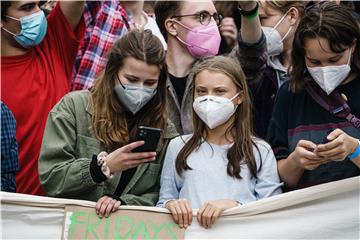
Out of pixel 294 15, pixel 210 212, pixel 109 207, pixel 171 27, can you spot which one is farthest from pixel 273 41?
pixel 109 207

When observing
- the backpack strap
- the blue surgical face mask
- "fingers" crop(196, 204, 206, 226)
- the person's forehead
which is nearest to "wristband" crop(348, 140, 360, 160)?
the backpack strap

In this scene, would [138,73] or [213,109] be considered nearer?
[213,109]

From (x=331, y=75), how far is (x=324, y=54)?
111mm

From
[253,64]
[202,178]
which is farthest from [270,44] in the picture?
[202,178]

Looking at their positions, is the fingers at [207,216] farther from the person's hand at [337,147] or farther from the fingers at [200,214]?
the person's hand at [337,147]

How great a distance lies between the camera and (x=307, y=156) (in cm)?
370

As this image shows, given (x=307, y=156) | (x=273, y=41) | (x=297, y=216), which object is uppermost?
(x=307, y=156)

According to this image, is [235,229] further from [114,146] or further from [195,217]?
[114,146]

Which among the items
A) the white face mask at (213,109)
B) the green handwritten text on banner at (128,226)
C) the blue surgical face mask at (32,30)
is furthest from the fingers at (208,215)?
the blue surgical face mask at (32,30)

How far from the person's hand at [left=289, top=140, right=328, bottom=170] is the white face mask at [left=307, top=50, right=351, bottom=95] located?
451mm

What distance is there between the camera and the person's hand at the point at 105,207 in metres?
3.83

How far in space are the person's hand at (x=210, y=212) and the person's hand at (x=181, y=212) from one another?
0.05 meters

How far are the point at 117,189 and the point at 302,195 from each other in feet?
3.14

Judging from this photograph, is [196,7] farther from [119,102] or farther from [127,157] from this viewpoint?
[127,157]
